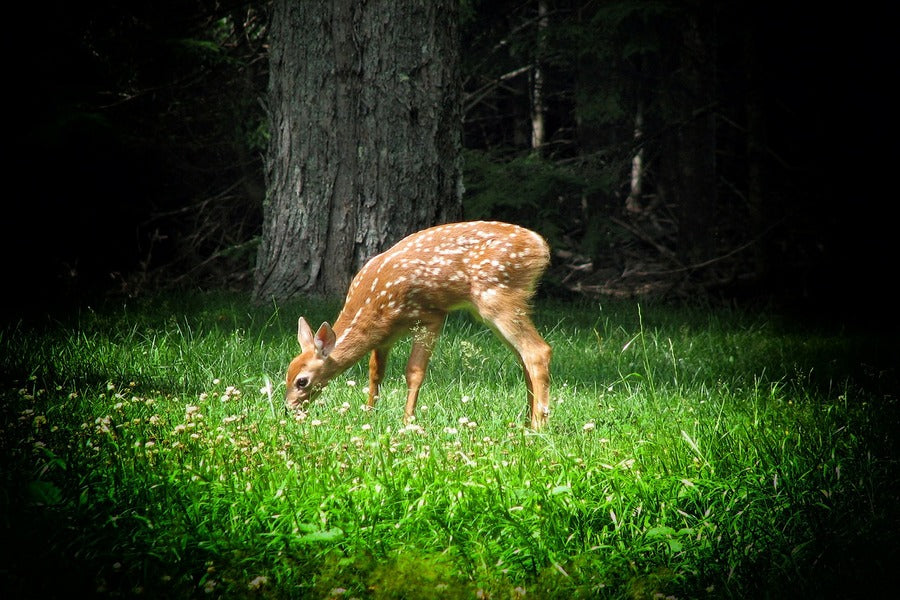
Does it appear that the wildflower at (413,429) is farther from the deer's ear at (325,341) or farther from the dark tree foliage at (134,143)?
the dark tree foliage at (134,143)

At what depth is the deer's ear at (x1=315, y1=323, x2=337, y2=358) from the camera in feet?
15.8

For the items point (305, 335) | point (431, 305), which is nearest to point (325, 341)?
point (305, 335)

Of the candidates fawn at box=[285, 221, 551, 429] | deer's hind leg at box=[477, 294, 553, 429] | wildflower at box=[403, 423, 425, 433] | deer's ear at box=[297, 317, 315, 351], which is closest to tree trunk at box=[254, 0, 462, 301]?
fawn at box=[285, 221, 551, 429]

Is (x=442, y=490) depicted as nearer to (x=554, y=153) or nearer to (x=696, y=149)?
(x=696, y=149)

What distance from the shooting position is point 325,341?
4.86 metres

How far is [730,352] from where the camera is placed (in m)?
6.67

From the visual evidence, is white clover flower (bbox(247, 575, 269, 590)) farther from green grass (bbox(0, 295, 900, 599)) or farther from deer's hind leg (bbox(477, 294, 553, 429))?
deer's hind leg (bbox(477, 294, 553, 429))

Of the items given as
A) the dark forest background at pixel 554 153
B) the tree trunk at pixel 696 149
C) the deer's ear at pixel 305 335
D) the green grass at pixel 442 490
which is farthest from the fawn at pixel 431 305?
the tree trunk at pixel 696 149

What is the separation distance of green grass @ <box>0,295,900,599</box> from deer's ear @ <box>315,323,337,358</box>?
278mm

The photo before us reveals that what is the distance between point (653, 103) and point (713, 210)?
4.61ft

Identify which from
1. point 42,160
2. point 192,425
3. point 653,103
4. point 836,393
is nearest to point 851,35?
point 653,103

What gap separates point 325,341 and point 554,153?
6.62 meters

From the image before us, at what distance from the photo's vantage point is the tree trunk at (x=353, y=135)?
8.13 m

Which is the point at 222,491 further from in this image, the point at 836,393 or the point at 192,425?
the point at 836,393
